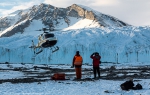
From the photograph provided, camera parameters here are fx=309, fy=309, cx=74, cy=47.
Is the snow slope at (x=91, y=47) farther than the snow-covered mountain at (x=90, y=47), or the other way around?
the snow-covered mountain at (x=90, y=47)

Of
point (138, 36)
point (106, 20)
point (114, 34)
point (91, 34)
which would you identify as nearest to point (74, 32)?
point (91, 34)

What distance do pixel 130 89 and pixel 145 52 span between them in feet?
288

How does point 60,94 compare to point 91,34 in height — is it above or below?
below

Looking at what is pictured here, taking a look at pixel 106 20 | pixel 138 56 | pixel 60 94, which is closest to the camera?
pixel 60 94

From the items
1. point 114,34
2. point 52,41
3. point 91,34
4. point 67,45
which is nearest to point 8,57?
point 67,45

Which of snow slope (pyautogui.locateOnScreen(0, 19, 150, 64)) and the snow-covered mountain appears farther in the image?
the snow-covered mountain

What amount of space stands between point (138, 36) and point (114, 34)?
8.32 metres

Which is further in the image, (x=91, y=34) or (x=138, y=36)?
(x=91, y=34)

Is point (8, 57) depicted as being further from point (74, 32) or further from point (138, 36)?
point (138, 36)

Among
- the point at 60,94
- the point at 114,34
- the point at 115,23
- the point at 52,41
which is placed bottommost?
the point at 60,94

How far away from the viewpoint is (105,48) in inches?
3971

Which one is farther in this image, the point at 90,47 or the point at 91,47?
the point at 91,47

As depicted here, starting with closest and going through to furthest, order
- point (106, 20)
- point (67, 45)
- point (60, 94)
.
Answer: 1. point (60, 94)
2. point (67, 45)
3. point (106, 20)

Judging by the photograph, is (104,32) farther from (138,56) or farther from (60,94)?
(60,94)
